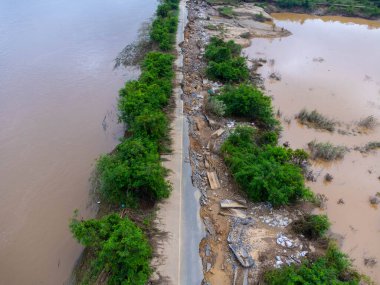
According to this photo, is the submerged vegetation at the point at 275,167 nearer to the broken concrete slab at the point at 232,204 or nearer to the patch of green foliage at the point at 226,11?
the broken concrete slab at the point at 232,204

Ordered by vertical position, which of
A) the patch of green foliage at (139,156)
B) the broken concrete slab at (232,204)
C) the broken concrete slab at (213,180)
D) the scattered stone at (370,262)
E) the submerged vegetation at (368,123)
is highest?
the patch of green foliage at (139,156)

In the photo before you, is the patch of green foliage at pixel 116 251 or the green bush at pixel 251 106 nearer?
the patch of green foliage at pixel 116 251

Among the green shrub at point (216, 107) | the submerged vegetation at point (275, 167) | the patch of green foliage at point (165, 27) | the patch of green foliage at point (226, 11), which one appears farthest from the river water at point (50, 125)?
the patch of green foliage at point (226, 11)

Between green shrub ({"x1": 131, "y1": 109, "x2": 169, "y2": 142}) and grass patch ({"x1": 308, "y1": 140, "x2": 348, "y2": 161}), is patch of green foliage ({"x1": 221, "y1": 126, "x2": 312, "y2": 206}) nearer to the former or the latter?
grass patch ({"x1": 308, "y1": 140, "x2": 348, "y2": 161})

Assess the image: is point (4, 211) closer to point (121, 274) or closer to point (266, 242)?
point (121, 274)

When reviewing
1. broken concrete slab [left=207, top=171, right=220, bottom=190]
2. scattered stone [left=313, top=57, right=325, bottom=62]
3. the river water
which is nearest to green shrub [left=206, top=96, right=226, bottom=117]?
broken concrete slab [left=207, top=171, right=220, bottom=190]

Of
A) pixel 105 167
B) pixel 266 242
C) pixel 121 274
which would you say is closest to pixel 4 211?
pixel 105 167
